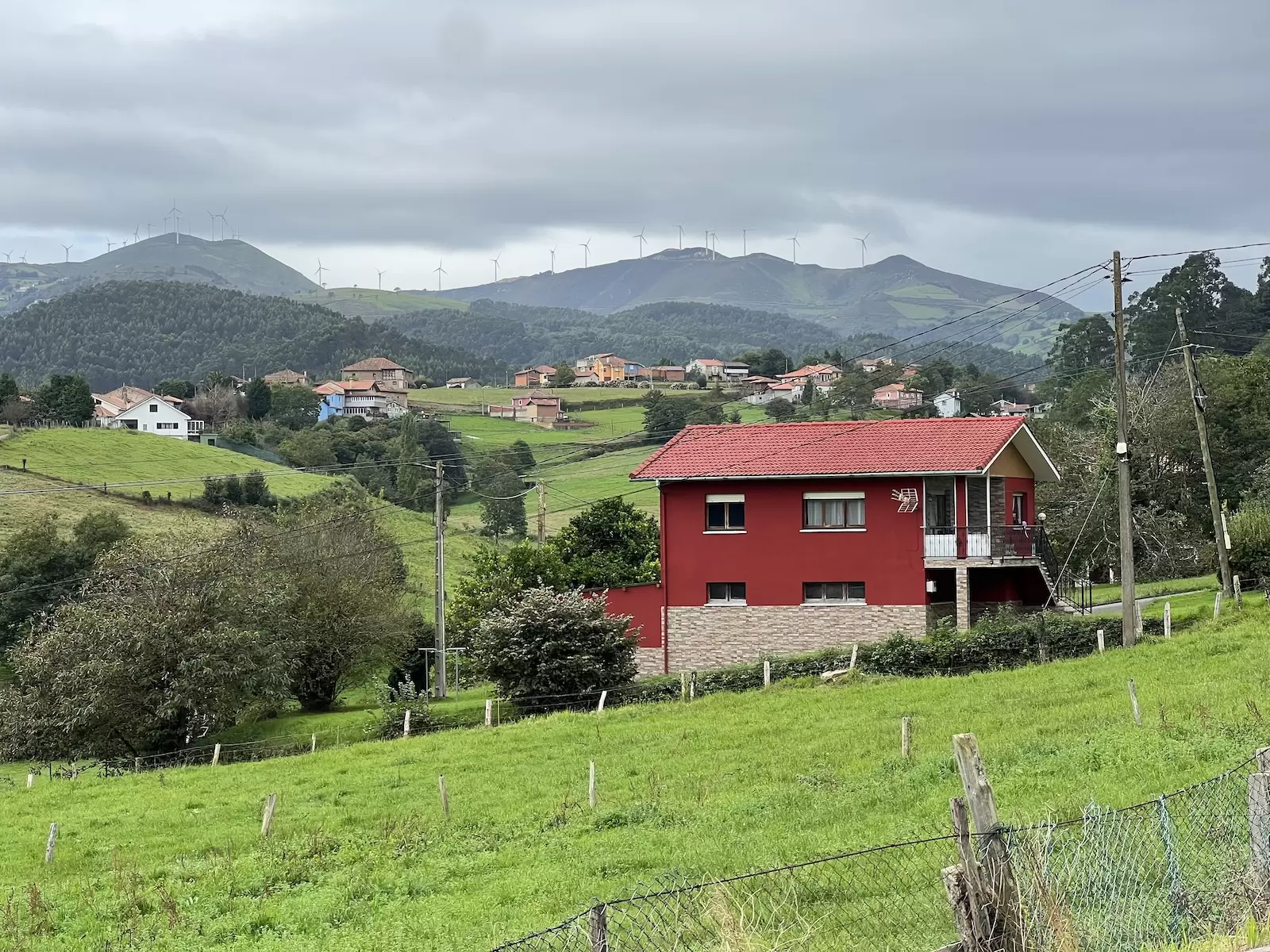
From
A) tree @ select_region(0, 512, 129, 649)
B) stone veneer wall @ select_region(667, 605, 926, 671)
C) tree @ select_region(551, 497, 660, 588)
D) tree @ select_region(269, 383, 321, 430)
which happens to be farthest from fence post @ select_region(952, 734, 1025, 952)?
tree @ select_region(269, 383, 321, 430)

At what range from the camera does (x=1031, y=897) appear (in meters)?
8.56

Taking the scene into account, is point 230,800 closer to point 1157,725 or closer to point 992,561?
point 1157,725

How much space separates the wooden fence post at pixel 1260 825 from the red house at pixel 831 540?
3105 cm

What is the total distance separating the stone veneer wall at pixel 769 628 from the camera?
41.1m

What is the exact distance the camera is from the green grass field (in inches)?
4136

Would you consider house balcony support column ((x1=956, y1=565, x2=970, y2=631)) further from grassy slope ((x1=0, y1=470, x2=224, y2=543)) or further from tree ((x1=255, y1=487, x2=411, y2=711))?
grassy slope ((x1=0, y1=470, x2=224, y2=543))

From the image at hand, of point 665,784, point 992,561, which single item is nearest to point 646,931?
point 665,784

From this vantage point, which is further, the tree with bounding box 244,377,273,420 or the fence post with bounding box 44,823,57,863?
the tree with bounding box 244,377,273,420

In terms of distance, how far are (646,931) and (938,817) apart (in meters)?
5.76

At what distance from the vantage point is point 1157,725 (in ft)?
67.5

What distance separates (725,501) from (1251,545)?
17.9 meters

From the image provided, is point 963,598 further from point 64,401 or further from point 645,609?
point 64,401

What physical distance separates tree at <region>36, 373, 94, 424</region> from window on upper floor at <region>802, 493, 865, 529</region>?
108 m

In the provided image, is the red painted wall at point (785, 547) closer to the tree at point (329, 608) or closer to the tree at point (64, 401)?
the tree at point (329, 608)
